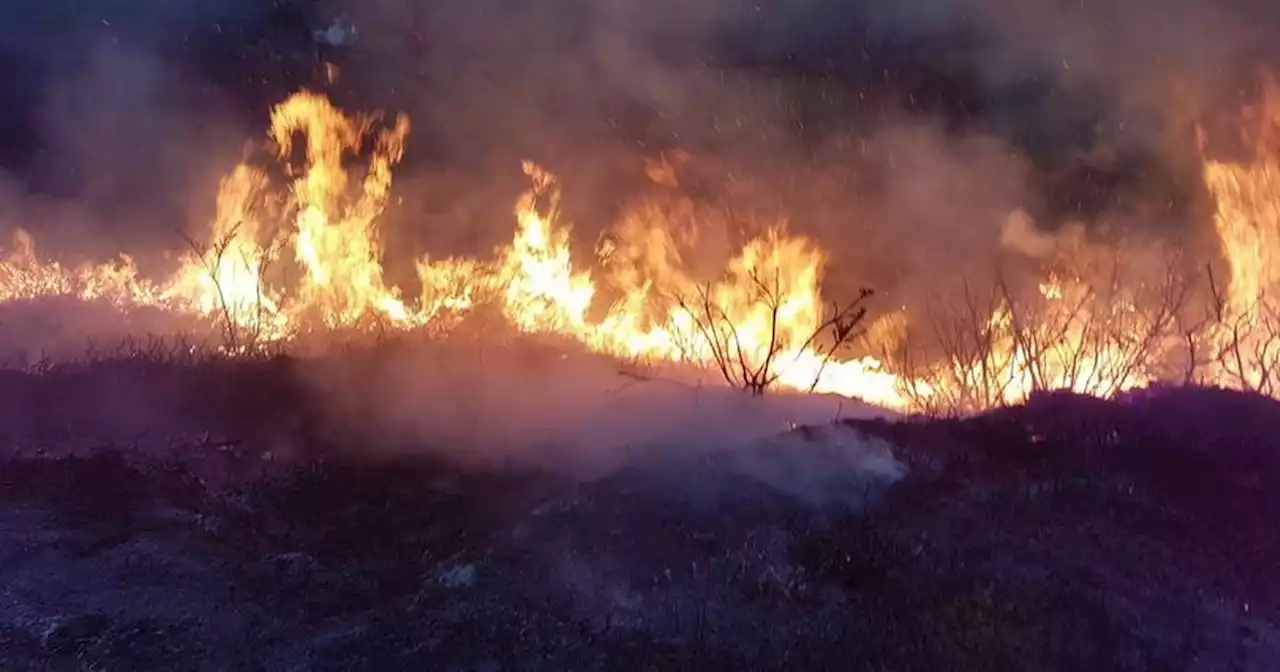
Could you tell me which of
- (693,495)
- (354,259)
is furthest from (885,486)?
(354,259)

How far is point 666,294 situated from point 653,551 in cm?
743

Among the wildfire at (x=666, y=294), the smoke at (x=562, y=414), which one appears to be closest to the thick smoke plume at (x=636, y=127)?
the wildfire at (x=666, y=294)

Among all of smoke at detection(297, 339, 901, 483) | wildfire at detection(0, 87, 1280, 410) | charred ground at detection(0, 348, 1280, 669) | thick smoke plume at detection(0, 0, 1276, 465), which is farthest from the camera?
thick smoke plume at detection(0, 0, 1276, 465)

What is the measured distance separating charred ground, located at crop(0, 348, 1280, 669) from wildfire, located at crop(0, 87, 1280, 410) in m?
2.06

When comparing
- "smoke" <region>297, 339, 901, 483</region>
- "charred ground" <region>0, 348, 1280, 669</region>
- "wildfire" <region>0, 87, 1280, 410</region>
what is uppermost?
"wildfire" <region>0, 87, 1280, 410</region>

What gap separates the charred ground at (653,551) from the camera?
15.3ft

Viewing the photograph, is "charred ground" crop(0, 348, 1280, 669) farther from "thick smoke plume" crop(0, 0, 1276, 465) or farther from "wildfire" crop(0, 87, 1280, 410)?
"thick smoke plume" crop(0, 0, 1276, 465)

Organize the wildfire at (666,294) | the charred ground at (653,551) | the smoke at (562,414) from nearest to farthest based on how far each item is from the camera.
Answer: the charred ground at (653,551)
the smoke at (562,414)
the wildfire at (666,294)

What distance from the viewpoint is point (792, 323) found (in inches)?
433

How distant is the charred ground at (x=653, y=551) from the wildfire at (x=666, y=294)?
206cm

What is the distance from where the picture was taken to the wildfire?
30.6 feet

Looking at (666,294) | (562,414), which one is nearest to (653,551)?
(562,414)

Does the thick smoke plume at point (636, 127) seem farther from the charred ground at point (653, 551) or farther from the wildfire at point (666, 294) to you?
the charred ground at point (653, 551)

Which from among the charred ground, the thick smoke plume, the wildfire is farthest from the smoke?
the thick smoke plume
